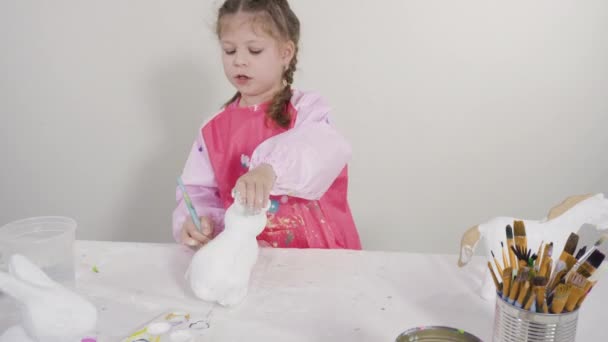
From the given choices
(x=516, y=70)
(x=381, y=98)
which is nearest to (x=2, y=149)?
(x=381, y=98)

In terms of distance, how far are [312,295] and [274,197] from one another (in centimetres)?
31

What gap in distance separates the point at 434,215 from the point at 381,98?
39 cm

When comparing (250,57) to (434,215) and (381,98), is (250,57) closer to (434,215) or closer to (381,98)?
(381,98)

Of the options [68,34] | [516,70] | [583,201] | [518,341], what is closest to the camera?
[518,341]

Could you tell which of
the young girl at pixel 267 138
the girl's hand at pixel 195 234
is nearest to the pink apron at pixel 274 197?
the young girl at pixel 267 138

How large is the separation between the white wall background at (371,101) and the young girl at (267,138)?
40 centimetres

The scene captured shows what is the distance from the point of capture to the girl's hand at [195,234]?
87 centimetres

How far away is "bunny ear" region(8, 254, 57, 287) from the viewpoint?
569 mm

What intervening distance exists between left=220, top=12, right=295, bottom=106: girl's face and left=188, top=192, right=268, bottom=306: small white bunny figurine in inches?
14.2

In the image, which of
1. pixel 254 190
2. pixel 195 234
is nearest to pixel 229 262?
pixel 254 190

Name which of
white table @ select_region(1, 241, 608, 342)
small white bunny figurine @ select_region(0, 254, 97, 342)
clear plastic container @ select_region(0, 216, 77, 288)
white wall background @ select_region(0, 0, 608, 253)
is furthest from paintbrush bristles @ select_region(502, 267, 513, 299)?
white wall background @ select_region(0, 0, 608, 253)

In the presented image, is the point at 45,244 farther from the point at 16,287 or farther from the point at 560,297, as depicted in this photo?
the point at 560,297

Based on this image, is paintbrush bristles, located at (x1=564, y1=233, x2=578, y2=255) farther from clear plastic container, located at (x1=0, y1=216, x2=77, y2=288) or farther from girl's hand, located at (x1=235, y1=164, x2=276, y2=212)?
clear plastic container, located at (x1=0, y1=216, x2=77, y2=288)

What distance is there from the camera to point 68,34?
1.52m
